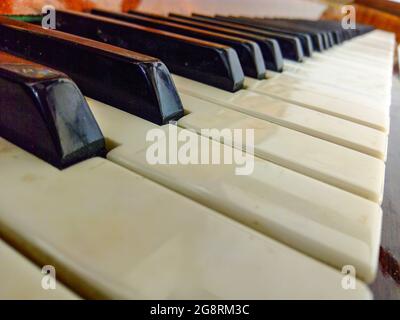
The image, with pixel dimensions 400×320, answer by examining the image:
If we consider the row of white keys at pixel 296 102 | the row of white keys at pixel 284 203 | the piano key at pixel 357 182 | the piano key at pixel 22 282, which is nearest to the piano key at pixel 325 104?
the row of white keys at pixel 296 102

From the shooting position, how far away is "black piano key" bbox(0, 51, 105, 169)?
1.57 feet

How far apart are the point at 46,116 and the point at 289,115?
49 centimetres

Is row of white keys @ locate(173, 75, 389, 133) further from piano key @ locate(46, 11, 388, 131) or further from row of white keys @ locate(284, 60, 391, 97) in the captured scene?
row of white keys @ locate(284, 60, 391, 97)

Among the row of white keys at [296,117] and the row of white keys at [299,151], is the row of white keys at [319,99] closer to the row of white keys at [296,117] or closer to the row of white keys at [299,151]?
the row of white keys at [296,117]

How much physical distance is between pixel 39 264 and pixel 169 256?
120 mm

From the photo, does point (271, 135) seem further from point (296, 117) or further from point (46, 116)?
point (46, 116)

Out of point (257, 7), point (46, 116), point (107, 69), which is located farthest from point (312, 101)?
point (257, 7)

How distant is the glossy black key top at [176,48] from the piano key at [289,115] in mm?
29

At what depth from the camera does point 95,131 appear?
53 cm

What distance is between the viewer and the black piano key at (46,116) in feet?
1.57

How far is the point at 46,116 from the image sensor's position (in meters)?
0.48

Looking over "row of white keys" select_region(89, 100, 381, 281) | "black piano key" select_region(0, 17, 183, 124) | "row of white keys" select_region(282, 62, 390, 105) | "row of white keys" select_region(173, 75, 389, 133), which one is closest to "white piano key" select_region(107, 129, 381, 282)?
"row of white keys" select_region(89, 100, 381, 281)

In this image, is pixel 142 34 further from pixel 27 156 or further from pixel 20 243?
pixel 20 243
